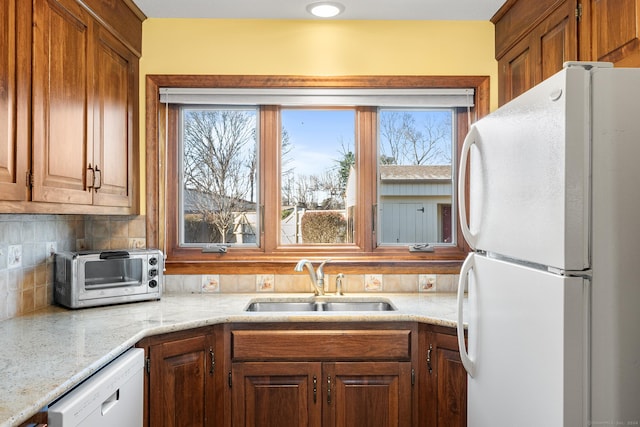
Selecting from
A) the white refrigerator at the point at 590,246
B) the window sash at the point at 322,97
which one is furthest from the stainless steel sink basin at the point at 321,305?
the white refrigerator at the point at 590,246

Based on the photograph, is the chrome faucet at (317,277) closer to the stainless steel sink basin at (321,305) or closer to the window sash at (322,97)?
the stainless steel sink basin at (321,305)

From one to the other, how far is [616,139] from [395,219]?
1.73 m

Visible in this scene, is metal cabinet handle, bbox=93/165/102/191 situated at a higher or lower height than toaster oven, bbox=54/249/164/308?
higher

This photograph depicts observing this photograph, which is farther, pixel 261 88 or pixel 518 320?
pixel 261 88

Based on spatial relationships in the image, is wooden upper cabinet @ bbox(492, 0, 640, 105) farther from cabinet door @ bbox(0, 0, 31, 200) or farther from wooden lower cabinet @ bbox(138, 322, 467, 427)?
cabinet door @ bbox(0, 0, 31, 200)

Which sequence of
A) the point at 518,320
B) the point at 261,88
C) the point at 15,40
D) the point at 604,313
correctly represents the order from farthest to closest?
the point at 261,88 < the point at 15,40 < the point at 518,320 < the point at 604,313

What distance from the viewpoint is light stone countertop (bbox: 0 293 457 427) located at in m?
1.21

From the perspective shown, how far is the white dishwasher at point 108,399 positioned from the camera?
3.94 ft

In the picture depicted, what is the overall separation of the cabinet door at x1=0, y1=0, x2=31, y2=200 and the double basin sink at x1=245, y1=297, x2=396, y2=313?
128cm

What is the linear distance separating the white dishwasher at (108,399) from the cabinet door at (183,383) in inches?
5.8

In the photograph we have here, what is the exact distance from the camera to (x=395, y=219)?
107 inches

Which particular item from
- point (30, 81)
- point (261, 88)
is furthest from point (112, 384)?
point (261, 88)

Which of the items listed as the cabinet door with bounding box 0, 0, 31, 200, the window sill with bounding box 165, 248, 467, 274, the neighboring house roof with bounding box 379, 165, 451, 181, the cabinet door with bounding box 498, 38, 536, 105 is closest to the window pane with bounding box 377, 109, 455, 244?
the neighboring house roof with bounding box 379, 165, 451, 181

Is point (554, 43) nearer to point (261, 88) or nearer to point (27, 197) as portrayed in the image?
point (261, 88)
